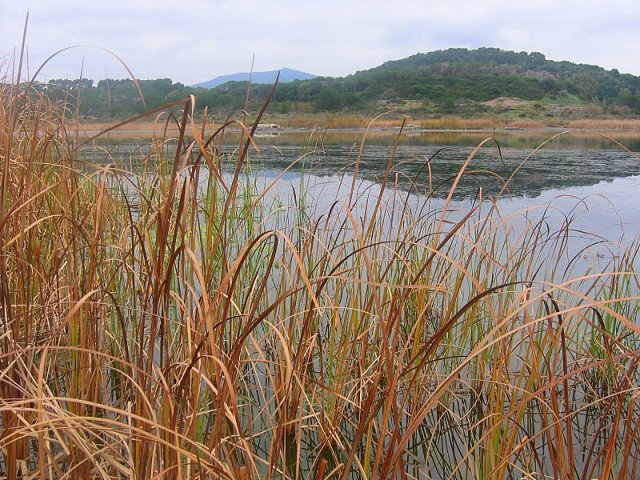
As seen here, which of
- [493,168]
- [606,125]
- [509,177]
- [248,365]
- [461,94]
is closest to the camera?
[248,365]

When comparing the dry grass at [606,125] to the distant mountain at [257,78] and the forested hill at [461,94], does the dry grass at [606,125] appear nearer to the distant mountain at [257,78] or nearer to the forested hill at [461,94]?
the forested hill at [461,94]

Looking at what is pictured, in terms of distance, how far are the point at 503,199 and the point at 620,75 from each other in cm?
3731

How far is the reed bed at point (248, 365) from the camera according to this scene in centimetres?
77

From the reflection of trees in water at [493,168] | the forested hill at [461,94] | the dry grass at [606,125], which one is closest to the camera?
the reflection of trees in water at [493,168]

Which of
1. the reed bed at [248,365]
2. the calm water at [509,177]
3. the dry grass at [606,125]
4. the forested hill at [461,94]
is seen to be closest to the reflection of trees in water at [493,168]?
the calm water at [509,177]

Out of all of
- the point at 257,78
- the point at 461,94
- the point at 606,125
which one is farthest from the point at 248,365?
Answer: the point at 461,94

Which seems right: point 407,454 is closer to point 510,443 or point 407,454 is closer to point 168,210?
point 510,443

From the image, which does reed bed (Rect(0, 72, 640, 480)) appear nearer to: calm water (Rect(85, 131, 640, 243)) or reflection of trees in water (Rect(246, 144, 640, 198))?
calm water (Rect(85, 131, 640, 243))

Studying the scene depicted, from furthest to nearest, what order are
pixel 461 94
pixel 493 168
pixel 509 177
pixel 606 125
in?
pixel 461 94 → pixel 606 125 → pixel 493 168 → pixel 509 177

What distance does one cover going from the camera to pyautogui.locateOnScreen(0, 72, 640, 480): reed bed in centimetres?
77

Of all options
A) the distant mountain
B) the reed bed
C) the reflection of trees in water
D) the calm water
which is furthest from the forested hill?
the reed bed

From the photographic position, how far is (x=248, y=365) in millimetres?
1745

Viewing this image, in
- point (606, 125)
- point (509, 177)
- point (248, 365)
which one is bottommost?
point (248, 365)

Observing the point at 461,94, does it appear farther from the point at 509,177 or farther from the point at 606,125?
the point at 509,177
